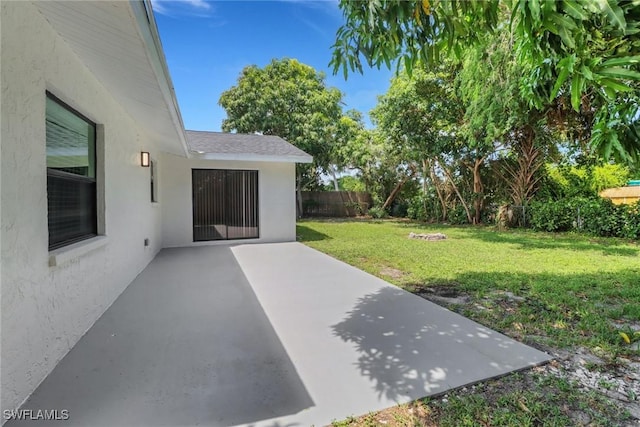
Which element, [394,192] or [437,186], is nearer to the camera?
[437,186]

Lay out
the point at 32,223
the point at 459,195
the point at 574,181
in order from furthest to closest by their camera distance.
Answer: the point at 459,195 < the point at 574,181 < the point at 32,223

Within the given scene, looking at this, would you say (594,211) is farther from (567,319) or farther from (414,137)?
(567,319)

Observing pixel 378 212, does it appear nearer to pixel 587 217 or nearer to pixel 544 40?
pixel 587 217

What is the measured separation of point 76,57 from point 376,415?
4.06 m

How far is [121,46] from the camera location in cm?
261

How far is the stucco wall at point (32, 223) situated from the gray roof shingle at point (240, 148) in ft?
16.0

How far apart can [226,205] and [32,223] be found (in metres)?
7.66

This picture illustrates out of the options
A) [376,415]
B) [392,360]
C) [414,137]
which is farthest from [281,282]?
[414,137]

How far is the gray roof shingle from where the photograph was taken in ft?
27.9

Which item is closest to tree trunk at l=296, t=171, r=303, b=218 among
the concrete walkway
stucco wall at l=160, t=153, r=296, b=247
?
stucco wall at l=160, t=153, r=296, b=247

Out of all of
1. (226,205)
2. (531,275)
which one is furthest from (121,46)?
(226,205)

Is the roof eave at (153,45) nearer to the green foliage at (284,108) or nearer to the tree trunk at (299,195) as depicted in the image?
the green foliage at (284,108)

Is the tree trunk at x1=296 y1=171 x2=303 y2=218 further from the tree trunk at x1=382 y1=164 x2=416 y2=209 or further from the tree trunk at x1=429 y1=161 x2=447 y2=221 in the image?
the tree trunk at x1=429 y1=161 x2=447 y2=221

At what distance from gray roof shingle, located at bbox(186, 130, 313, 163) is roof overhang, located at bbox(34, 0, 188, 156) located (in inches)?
157
